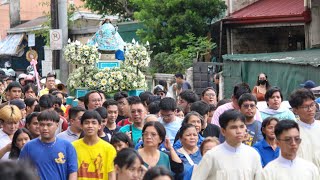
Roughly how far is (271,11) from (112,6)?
8.36 meters

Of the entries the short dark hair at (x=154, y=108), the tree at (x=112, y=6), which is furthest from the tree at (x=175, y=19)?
the short dark hair at (x=154, y=108)

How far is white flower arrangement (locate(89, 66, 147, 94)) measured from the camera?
15.4m

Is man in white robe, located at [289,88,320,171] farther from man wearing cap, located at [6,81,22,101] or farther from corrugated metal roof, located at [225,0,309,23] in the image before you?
corrugated metal roof, located at [225,0,309,23]

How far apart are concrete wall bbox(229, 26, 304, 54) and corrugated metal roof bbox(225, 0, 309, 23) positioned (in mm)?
807

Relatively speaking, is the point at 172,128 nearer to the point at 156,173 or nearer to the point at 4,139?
the point at 4,139

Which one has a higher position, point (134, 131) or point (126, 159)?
point (126, 159)

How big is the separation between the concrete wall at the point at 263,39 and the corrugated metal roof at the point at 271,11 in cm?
81

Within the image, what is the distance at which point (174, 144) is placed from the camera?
7.66 m

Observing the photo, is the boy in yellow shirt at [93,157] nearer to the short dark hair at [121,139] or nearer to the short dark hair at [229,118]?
the short dark hair at [121,139]

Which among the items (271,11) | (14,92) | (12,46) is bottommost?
(14,92)

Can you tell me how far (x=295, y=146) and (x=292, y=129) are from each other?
15 centimetres

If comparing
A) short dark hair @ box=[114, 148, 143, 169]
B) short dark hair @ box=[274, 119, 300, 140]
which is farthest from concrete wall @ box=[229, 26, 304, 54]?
short dark hair @ box=[114, 148, 143, 169]

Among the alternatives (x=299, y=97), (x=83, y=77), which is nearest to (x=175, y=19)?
(x=83, y=77)

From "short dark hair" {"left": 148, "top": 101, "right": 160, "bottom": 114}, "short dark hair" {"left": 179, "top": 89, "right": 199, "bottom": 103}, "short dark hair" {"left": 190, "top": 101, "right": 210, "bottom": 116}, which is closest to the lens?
"short dark hair" {"left": 190, "top": 101, "right": 210, "bottom": 116}
